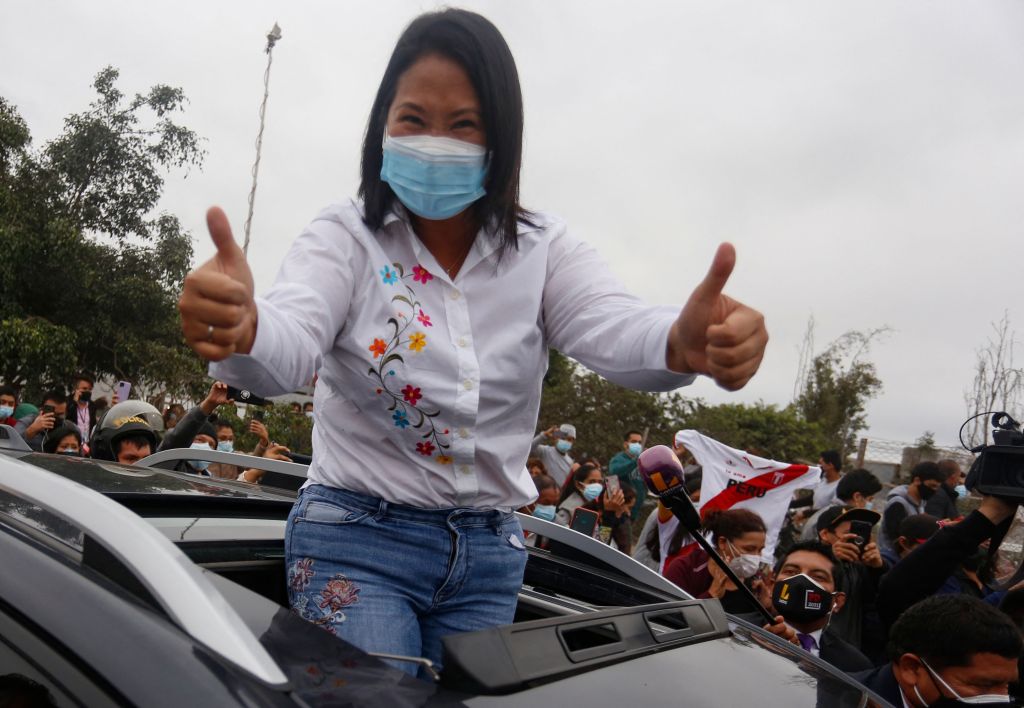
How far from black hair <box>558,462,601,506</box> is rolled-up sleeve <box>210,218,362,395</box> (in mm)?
6396

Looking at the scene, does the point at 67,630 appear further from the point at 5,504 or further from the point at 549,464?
the point at 549,464

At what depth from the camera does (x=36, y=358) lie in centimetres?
1510

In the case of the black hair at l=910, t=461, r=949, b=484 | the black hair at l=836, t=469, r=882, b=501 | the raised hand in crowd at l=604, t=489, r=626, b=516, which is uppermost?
the black hair at l=910, t=461, r=949, b=484

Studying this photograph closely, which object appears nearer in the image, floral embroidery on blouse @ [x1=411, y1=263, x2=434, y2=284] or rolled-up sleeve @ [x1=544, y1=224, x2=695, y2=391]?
rolled-up sleeve @ [x1=544, y1=224, x2=695, y2=391]

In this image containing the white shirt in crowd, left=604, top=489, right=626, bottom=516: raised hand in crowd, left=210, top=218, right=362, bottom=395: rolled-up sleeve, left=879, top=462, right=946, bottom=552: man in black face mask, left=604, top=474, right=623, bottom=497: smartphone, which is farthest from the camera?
the white shirt in crowd

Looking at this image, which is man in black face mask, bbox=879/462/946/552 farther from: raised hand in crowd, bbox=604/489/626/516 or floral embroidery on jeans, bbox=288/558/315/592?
floral embroidery on jeans, bbox=288/558/315/592

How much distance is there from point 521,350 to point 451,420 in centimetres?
21

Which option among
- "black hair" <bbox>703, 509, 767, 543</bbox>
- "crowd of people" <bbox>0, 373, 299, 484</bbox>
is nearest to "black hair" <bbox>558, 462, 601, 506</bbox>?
"crowd of people" <bbox>0, 373, 299, 484</bbox>

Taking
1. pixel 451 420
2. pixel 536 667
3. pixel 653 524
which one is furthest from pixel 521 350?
pixel 653 524

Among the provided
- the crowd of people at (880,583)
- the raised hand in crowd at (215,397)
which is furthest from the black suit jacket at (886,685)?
the raised hand in crowd at (215,397)

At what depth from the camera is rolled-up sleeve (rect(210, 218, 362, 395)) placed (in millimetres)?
1383

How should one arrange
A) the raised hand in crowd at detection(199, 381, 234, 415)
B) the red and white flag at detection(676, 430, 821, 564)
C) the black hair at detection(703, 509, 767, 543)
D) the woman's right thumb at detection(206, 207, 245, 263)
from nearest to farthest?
1. the woman's right thumb at detection(206, 207, 245, 263)
2. the black hair at detection(703, 509, 767, 543)
3. the raised hand in crowd at detection(199, 381, 234, 415)
4. the red and white flag at detection(676, 430, 821, 564)

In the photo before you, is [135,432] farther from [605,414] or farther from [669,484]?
[605,414]

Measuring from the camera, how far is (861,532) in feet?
15.6
